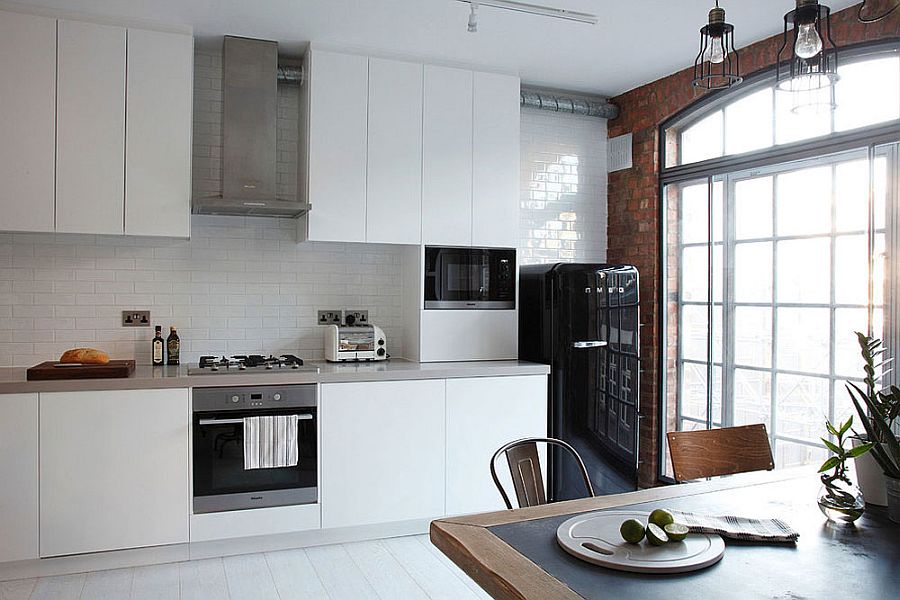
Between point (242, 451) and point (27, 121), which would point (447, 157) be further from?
point (27, 121)

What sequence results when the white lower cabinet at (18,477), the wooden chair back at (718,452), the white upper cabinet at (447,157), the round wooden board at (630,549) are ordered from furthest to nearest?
the white upper cabinet at (447,157)
the white lower cabinet at (18,477)
the wooden chair back at (718,452)
the round wooden board at (630,549)

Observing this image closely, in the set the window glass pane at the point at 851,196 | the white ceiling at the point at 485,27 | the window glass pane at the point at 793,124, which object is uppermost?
the white ceiling at the point at 485,27

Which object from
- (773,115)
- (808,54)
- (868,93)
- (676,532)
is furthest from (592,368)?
(808,54)

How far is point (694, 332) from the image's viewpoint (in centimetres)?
493

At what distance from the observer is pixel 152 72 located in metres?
4.08

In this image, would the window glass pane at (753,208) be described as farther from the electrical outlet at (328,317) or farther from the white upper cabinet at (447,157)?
the electrical outlet at (328,317)

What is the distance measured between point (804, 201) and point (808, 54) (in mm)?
2681

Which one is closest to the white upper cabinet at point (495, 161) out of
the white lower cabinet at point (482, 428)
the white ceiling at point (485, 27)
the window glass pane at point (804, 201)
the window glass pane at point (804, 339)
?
the white ceiling at point (485, 27)

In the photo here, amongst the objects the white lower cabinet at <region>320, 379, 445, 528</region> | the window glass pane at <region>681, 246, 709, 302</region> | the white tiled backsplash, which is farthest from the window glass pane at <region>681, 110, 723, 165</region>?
the white lower cabinet at <region>320, 379, 445, 528</region>

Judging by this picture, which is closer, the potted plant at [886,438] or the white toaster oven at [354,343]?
the potted plant at [886,438]

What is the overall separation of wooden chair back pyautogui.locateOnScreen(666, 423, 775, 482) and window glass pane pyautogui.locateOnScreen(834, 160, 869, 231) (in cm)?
155

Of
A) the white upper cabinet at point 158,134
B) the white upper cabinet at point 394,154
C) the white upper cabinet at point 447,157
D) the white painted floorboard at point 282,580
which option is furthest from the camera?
the white upper cabinet at point 447,157

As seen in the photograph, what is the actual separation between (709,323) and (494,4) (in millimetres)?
2417

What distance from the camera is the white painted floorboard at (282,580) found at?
11.3 feet
